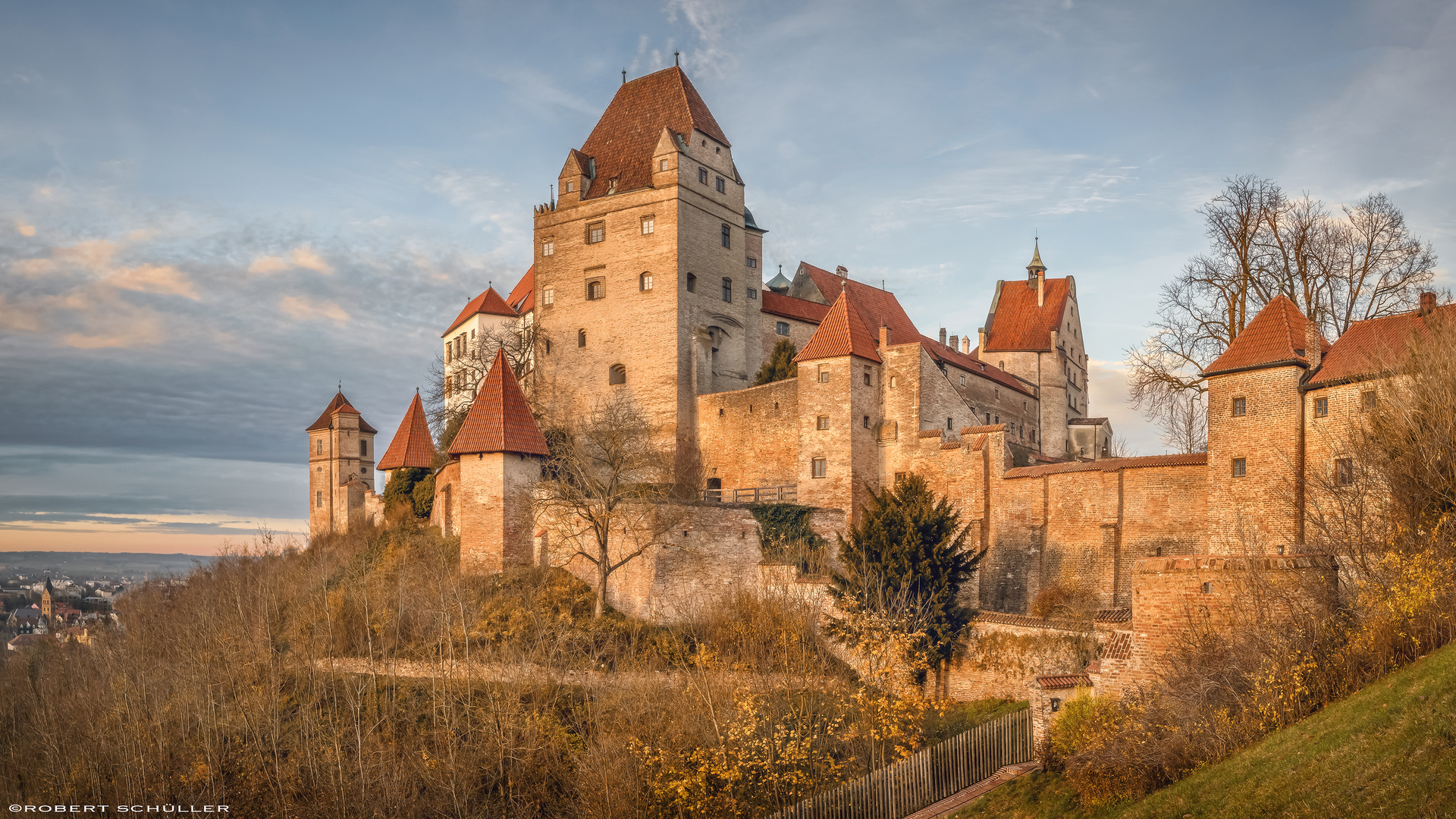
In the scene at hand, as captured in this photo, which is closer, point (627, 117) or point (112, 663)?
point (112, 663)

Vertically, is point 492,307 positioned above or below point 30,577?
above

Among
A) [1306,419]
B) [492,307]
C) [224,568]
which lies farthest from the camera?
[492,307]

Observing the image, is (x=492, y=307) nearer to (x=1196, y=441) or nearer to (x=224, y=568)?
(x=224, y=568)

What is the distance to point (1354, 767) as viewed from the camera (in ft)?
42.7

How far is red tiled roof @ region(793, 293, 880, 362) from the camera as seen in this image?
120ft

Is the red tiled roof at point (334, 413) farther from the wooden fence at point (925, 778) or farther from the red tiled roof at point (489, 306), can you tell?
the wooden fence at point (925, 778)

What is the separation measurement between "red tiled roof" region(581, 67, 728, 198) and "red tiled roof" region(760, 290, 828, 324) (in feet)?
23.3

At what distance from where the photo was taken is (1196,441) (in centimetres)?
4606

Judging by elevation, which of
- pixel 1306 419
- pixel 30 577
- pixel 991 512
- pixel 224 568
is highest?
pixel 1306 419

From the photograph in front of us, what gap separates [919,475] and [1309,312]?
12463mm

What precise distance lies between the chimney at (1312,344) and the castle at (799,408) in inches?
3.0

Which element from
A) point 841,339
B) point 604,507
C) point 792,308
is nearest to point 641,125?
point 792,308

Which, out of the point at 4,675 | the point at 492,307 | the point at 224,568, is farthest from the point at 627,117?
the point at 4,675

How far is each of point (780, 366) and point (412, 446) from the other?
15.0 meters
